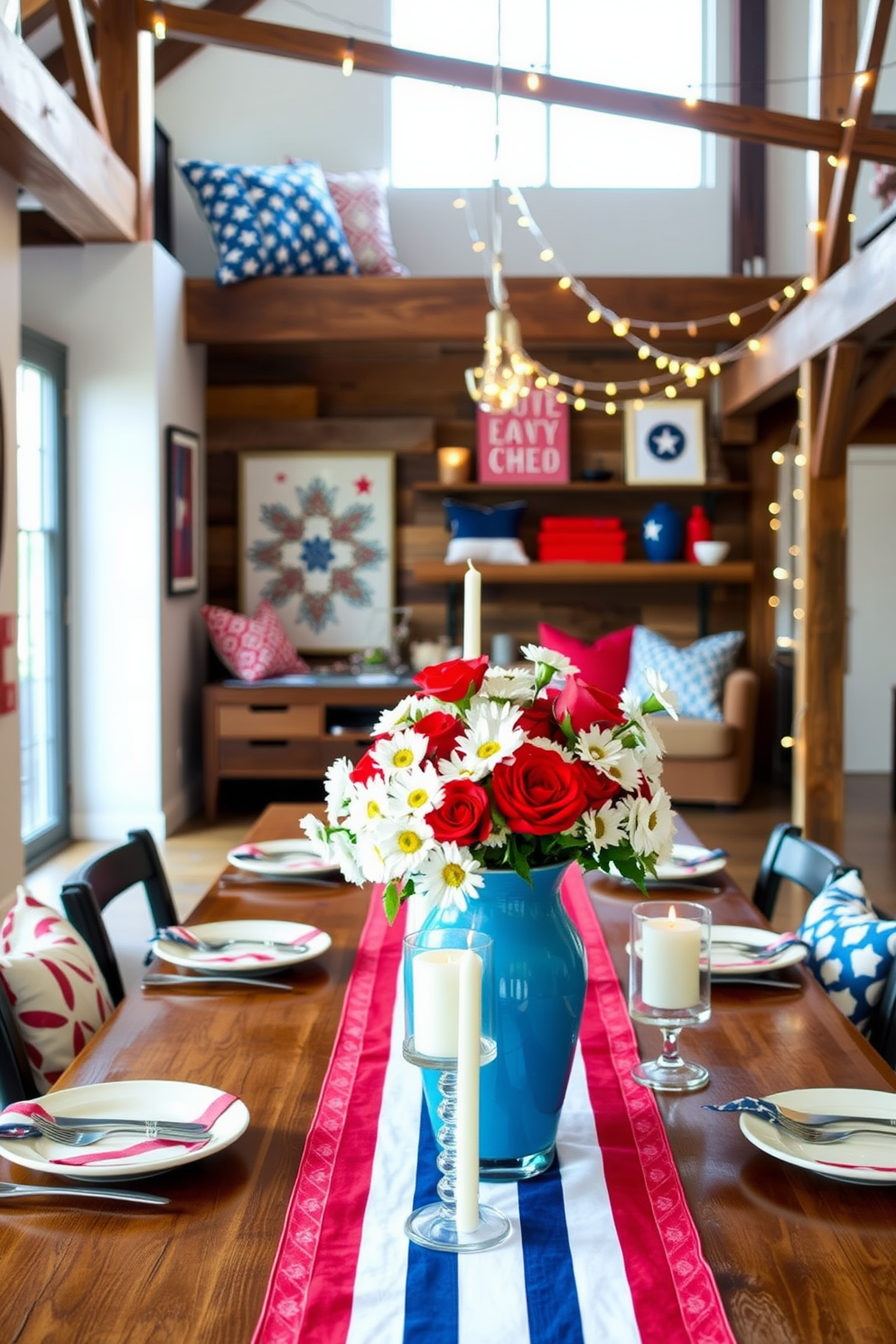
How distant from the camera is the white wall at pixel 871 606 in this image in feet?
25.9

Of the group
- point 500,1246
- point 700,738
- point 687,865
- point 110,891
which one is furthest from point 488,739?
point 700,738

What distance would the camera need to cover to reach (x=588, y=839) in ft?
4.13

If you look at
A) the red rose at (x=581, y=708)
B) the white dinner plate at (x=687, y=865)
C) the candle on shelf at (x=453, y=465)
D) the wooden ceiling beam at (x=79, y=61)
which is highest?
the wooden ceiling beam at (x=79, y=61)

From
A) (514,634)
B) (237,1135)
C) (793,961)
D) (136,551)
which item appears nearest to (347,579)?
(514,634)

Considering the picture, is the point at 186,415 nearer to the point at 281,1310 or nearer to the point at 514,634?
the point at 514,634

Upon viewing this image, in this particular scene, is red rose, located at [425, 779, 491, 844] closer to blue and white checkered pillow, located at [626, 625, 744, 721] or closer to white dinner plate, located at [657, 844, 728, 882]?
white dinner plate, located at [657, 844, 728, 882]

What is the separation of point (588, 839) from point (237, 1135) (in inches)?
17.9

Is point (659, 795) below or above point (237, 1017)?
above

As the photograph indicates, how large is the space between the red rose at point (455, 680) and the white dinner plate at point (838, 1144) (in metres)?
0.52

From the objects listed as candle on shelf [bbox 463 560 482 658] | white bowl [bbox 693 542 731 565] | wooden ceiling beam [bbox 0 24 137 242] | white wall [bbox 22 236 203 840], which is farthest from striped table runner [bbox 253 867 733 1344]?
white bowl [bbox 693 542 731 565]

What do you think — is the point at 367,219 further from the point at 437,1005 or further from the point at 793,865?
→ the point at 437,1005

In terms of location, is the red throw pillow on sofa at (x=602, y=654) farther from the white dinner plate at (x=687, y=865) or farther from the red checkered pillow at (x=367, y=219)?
the white dinner plate at (x=687, y=865)

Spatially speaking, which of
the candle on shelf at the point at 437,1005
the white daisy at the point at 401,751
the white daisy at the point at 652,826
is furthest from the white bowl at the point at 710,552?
the candle on shelf at the point at 437,1005

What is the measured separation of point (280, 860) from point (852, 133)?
3.36m
